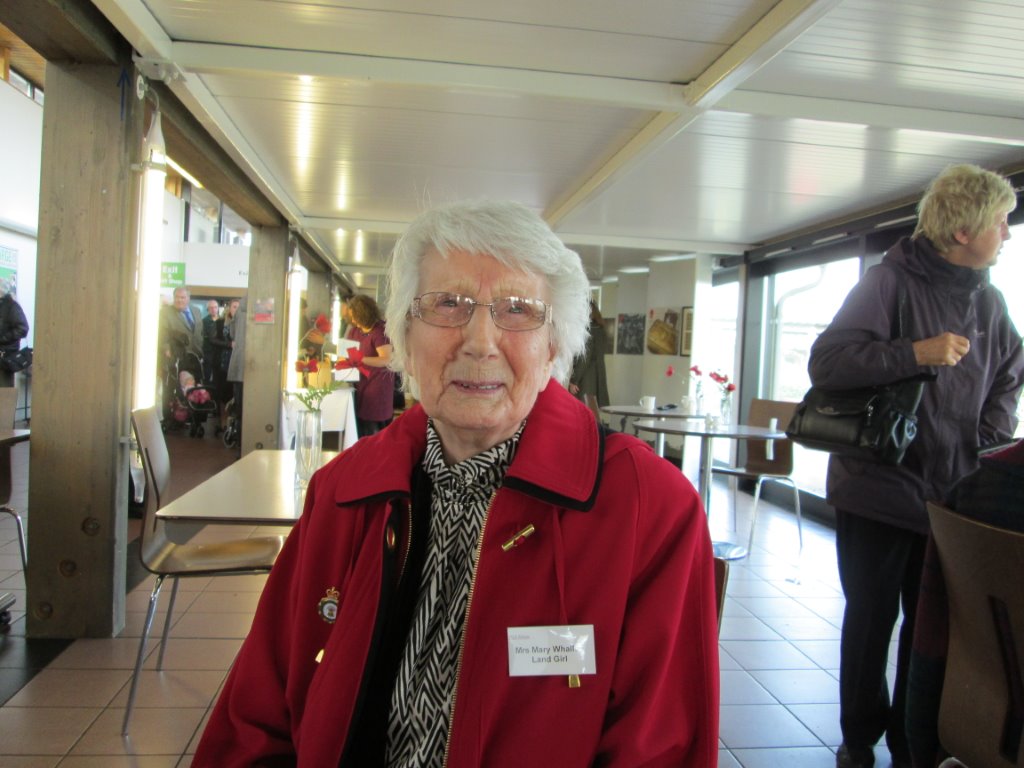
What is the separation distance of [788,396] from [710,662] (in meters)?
6.79

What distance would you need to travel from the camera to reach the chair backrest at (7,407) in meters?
3.25

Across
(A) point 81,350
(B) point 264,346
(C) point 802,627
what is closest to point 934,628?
(C) point 802,627

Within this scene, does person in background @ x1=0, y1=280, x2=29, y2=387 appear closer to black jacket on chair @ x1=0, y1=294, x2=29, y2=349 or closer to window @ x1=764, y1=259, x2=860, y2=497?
black jacket on chair @ x1=0, y1=294, x2=29, y2=349

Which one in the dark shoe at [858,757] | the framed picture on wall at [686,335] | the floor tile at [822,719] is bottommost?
the floor tile at [822,719]

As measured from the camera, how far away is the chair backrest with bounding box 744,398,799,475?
16.9 ft

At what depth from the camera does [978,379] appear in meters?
2.00

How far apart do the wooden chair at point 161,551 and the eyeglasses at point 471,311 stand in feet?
5.37

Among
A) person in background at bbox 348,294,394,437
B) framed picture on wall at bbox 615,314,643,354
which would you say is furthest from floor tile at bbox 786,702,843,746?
framed picture on wall at bbox 615,314,643,354

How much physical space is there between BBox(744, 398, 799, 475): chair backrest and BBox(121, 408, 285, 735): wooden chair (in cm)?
377

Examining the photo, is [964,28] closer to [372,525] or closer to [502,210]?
[502,210]

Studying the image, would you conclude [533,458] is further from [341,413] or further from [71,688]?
[341,413]

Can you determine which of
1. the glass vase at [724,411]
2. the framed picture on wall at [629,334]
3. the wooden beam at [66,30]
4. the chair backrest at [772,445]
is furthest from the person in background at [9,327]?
the chair backrest at [772,445]

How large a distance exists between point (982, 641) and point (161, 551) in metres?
2.60

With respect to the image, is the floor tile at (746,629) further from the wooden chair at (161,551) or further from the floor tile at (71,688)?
the floor tile at (71,688)
